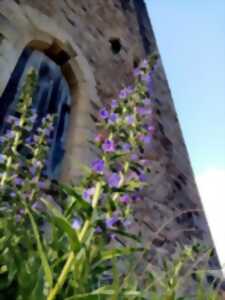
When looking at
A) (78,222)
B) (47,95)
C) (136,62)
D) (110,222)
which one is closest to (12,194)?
(78,222)

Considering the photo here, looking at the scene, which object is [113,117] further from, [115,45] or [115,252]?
[115,45]

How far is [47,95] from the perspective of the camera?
12.2 ft

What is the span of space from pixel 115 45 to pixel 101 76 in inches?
32.7

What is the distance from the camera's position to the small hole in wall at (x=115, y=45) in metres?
4.92

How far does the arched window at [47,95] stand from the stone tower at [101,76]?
2.1 inches

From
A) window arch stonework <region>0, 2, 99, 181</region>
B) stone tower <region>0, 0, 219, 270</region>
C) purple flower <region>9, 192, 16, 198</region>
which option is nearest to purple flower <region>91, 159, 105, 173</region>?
purple flower <region>9, 192, 16, 198</region>

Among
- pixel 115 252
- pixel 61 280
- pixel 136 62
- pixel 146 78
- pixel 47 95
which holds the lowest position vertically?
pixel 61 280

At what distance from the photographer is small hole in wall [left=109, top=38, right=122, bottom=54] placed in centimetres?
492

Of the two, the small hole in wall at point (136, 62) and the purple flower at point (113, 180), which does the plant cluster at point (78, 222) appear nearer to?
the purple flower at point (113, 180)

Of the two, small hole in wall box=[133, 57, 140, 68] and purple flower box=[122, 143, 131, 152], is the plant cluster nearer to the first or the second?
purple flower box=[122, 143, 131, 152]

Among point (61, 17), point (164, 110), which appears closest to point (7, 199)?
point (61, 17)

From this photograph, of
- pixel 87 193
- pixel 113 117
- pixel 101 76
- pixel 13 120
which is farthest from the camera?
pixel 101 76

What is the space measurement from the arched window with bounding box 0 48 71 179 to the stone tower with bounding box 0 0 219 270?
0.05m

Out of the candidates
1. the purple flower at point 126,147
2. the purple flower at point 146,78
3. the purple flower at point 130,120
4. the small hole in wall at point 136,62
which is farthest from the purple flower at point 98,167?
the small hole in wall at point 136,62
